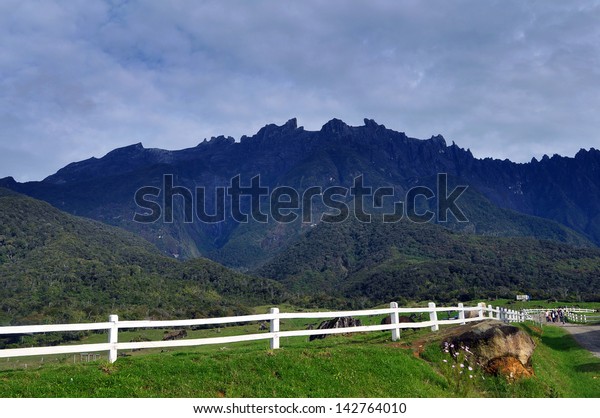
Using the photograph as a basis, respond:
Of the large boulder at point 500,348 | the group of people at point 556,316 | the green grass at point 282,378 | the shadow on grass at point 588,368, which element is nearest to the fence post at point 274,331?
the green grass at point 282,378

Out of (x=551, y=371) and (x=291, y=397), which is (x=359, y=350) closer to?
(x=291, y=397)

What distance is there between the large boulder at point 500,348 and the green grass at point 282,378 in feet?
1.31

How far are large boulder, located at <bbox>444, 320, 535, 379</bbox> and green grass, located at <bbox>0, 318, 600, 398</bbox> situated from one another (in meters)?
0.40

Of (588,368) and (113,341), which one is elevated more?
(113,341)

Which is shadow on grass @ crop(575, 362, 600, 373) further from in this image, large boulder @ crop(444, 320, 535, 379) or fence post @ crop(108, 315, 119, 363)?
fence post @ crop(108, 315, 119, 363)

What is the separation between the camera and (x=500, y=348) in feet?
57.1

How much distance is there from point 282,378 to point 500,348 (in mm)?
8056

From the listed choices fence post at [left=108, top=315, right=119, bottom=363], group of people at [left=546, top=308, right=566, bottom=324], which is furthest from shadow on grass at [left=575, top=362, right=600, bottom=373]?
group of people at [left=546, top=308, right=566, bottom=324]

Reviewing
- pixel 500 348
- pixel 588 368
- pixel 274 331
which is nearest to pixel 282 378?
pixel 274 331

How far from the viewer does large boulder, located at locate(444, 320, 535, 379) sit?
56.0 ft

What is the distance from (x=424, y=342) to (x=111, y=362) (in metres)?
11.7

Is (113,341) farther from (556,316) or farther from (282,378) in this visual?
(556,316)

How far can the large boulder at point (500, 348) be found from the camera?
672 inches
